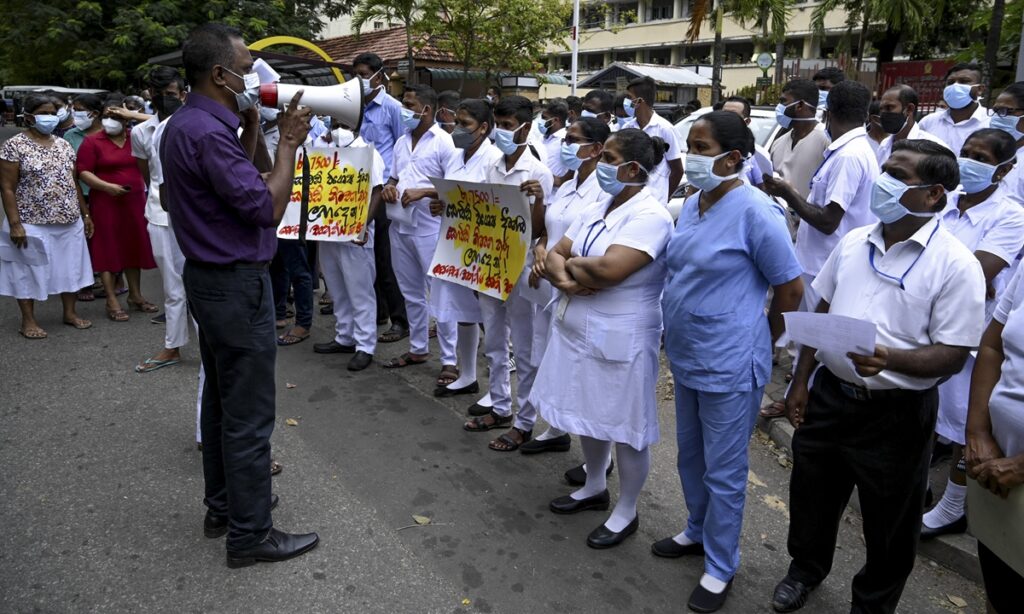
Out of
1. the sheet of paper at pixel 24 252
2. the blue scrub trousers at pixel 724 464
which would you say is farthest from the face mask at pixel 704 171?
the sheet of paper at pixel 24 252

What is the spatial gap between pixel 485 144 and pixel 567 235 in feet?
5.70

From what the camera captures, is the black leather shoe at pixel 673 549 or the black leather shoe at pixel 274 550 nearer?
the black leather shoe at pixel 274 550

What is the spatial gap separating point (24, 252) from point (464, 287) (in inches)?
174

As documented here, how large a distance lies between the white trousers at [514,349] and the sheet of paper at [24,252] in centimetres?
448

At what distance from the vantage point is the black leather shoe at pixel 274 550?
3.29 m

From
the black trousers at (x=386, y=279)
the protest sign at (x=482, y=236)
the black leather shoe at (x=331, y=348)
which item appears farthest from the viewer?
the black trousers at (x=386, y=279)

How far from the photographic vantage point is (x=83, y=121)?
8.30 metres

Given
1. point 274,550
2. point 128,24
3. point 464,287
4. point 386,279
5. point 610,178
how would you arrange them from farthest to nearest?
point 128,24 < point 386,279 < point 464,287 < point 610,178 < point 274,550

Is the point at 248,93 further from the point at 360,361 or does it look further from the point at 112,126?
the point at 112,126

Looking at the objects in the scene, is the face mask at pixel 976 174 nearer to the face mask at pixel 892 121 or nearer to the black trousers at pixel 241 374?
the face mask at pixel 892 121

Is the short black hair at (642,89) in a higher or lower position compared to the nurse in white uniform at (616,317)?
higher

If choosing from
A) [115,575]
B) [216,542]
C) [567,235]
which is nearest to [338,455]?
[216,542]

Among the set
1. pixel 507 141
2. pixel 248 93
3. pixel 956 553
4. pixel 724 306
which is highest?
pixel 248 93

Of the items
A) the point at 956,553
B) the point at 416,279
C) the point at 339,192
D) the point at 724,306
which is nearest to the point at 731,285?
the point at 724,306
